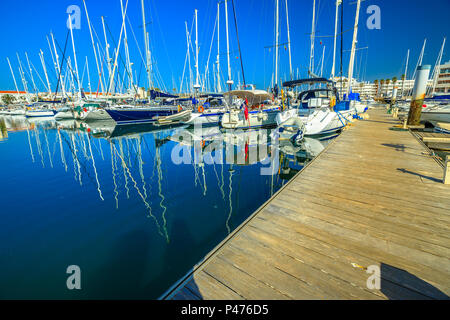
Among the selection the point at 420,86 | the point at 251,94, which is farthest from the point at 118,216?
the point at 251,94

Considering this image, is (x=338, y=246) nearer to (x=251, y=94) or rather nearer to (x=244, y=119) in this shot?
(x=244, y=119)

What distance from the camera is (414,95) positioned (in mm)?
10633

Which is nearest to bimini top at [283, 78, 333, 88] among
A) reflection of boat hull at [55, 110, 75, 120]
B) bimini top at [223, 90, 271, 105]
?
bimini top at [223, 90, 271, 105]

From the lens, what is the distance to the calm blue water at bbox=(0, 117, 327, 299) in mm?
3543

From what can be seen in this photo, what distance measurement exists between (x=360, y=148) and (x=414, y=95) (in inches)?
245

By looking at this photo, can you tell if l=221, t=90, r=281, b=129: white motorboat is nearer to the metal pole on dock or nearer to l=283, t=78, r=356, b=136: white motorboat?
l=283, t=78, r=356, b=136: white motorboat

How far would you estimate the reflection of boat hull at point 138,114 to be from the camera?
25.5 metres

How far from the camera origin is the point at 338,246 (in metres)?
2.73

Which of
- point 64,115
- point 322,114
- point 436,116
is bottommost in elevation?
point 436,116

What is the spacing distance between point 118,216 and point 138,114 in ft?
78.4

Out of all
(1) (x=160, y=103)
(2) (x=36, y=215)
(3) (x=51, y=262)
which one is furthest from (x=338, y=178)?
(1) (x=160, y=103)

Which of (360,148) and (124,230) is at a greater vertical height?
(360,148)
